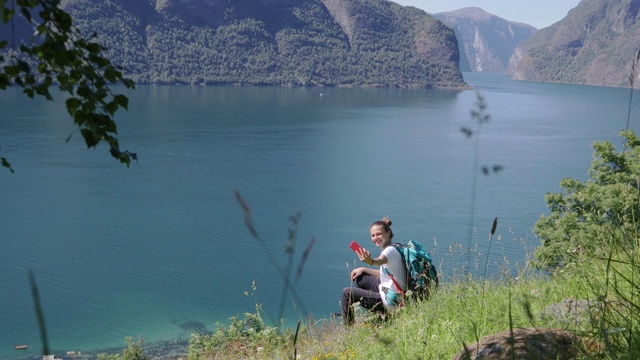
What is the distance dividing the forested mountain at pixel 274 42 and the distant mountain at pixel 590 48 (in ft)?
104

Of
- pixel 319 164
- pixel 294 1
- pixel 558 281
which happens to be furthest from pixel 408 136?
pixel 294 1

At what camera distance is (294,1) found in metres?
121

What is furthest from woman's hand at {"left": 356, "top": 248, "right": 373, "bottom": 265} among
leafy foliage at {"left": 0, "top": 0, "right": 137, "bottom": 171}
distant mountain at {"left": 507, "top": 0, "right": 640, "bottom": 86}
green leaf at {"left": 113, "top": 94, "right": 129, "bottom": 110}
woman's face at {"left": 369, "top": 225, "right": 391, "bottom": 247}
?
distant mountain at {"left": 507, "top": 0, "right": 640, "bottom": 86}

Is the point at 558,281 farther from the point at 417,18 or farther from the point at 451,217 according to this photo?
the point at 417,18

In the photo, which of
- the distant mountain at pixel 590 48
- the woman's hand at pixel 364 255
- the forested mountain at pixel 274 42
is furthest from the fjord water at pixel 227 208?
the distant mountain at pixel 590 48

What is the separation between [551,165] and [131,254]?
19.4m

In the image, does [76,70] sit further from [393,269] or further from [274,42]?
[274,42]

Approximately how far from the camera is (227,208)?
2286cm

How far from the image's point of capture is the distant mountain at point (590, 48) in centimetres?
13438

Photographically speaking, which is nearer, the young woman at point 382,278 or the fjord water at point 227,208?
the young woman at point 382,278

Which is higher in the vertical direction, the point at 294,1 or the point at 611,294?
the point at 294,1

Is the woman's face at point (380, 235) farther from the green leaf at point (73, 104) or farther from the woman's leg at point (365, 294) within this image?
the green leaf at point (73, 104)

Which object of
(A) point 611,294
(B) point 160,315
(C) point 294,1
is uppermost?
(C) point 294,1

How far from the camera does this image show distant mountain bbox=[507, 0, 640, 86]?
13438cm
